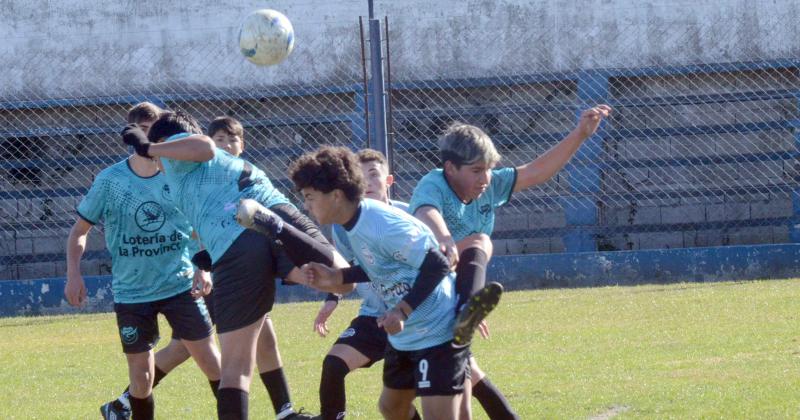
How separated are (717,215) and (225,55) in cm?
709

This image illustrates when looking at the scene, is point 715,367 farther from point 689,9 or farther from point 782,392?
point 689,9

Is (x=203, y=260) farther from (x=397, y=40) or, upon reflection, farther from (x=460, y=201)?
(x=397, y=40)

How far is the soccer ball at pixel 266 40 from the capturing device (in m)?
10.5

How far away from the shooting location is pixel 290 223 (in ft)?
17.5

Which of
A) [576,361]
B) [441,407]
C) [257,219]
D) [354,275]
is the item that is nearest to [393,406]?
[441,407]

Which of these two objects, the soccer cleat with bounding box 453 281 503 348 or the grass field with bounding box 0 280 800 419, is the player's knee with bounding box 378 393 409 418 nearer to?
the soccer cleat with bounding box 453 281 503 348

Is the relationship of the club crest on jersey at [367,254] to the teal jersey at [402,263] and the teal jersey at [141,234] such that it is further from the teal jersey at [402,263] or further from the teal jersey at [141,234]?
the teal jersey at [141,234]

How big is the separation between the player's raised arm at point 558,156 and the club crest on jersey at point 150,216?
2.01 m

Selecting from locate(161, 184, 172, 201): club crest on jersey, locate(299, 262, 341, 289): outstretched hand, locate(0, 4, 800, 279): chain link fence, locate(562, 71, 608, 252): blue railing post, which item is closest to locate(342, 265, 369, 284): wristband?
locate(299, 262, 341, 289): outstretched hand

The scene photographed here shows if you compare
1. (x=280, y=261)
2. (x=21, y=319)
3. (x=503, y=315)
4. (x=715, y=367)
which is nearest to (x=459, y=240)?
(x=280, y=261)

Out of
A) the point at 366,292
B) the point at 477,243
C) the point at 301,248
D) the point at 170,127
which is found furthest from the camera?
the point at 366,292

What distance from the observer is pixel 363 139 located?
1454cm

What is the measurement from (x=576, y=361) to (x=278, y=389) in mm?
2687

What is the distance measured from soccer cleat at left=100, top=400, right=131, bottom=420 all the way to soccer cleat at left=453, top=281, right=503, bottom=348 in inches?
104
